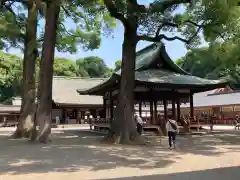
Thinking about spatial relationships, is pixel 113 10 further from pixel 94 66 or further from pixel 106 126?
pixel 94 66

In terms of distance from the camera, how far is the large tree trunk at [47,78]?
17.5 m

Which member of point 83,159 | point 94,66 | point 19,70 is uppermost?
point 94,66

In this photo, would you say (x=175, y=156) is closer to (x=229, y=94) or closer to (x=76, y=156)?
(x=76, y=156)

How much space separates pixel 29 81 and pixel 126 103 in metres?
7.20

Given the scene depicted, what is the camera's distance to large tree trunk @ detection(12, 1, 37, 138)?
20.7m

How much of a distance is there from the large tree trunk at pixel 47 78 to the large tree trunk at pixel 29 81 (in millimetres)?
2322

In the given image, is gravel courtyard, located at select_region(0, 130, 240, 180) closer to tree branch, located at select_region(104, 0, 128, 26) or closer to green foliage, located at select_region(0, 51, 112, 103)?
tree branch, located at select_region(104, 0, 128, 26)

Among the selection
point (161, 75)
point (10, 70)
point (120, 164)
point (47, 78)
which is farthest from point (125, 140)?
point (10, 70)

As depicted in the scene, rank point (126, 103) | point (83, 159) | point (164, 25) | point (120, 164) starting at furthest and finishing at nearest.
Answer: point (164, 25) → point (126, 103) → point (83, 159) → point (120, 164)

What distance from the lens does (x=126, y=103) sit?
56.5ft

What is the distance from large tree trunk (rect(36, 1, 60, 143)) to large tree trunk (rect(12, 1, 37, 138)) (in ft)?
Result: 7.62

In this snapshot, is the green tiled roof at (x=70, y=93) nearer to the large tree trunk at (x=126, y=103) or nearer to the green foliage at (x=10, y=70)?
the green foliage at (x=10, y=70)

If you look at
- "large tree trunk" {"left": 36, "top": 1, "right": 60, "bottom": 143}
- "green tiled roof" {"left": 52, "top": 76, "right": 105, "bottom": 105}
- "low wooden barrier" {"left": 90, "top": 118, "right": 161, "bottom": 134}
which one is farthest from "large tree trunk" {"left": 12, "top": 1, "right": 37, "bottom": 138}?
"green tiled roof" {"left": 52, "top": 76, "right": 105, "bottom": 105}

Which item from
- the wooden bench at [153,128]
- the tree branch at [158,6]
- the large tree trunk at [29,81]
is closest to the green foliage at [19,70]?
the large tree trunk at [29,81]
